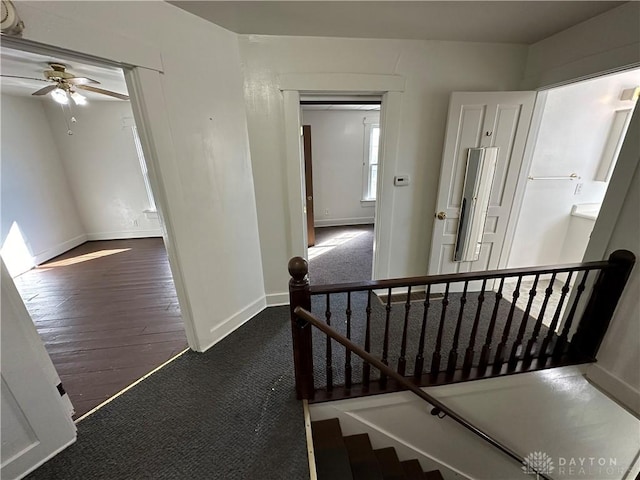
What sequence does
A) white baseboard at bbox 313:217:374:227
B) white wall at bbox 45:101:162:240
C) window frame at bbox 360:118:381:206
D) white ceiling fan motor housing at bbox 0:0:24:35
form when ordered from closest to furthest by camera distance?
white ceiling fan motor housing at bbox 0:0:24:35, white wall at bbox 45:101:162:240, window frame at bbox 360:118:381:206, white baseboard at bbox 313:217:374:227

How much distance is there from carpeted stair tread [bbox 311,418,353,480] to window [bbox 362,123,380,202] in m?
3.97

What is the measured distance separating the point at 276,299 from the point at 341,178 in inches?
129

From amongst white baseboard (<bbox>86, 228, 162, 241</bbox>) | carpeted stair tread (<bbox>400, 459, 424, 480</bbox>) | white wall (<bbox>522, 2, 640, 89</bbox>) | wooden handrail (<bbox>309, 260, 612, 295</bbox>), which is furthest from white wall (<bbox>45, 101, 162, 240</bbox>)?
white wall (<bbox>522, 2, 640, 89</bbox>)

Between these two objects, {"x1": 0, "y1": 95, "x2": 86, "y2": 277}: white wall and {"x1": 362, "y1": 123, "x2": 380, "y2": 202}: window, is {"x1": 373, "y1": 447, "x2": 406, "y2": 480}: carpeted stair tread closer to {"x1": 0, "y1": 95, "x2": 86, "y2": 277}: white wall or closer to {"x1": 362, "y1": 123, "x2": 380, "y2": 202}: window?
{"x1": 362, "y1": 123, "x2": 380, "y2": 202}: window

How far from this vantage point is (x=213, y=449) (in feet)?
4.37

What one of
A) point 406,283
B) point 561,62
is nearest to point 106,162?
point 406,283

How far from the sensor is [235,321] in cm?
219

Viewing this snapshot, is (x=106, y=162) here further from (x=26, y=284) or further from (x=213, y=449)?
(x=213, y=449)

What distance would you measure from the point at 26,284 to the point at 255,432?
3702 mm

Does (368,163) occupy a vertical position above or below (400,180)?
above

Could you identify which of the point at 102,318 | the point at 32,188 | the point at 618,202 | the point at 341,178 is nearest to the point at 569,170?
the point at 618,202

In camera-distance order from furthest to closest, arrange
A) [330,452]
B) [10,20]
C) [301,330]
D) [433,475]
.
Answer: [433,475] < [330,452] < [301,330] < [10,20]

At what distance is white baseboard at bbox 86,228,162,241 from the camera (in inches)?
180

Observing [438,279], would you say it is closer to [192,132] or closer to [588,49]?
[192,132]
